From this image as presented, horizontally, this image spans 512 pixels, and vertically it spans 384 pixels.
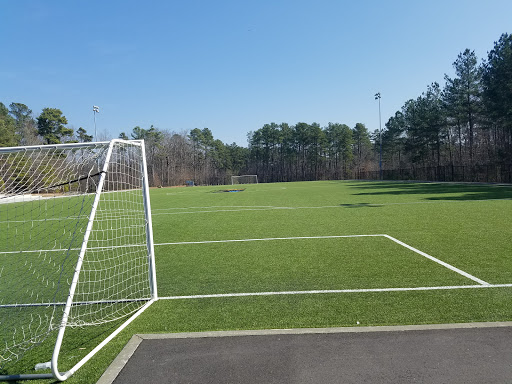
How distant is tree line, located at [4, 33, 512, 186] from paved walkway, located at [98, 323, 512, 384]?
35259 mm

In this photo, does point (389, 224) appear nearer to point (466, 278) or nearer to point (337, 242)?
point (337, 242)

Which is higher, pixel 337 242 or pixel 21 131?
pixel 21 131

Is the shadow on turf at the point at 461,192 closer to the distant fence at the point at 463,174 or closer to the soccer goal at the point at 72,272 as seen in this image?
the distant fence at the point at 463,174

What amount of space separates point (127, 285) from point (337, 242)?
5.00 metres

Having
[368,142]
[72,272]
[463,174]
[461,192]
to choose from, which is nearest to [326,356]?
[72,272]

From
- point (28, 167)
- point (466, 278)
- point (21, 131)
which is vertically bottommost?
point (466, 278)

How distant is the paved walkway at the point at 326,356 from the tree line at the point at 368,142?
35.3m

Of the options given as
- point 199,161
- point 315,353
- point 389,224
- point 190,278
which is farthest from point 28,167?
point 199,161

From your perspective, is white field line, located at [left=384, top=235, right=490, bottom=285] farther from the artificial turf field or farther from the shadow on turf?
the shadow on turf

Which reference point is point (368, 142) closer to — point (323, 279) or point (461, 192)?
point (461, 192)

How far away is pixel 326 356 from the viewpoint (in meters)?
3.36

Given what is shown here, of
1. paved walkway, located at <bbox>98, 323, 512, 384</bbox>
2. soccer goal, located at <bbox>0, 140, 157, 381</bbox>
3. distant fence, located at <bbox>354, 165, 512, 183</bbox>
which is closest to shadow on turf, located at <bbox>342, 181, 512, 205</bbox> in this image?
distant fence, located at <bbox>354, 165, 512, 183</bbox>

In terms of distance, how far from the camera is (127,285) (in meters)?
6.15

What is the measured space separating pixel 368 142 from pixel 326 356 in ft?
375
